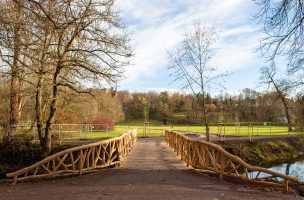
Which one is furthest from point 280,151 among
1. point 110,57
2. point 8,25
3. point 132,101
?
point 132,101

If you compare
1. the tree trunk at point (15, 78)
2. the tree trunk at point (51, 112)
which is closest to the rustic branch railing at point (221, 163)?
the tree trunk at point (51, 112)

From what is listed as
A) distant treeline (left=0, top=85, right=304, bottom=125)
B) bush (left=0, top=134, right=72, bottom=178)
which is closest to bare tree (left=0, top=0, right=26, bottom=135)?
bush (left=0, top=134, right=72, bottom=178)

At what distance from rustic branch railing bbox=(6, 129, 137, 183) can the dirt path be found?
487 mm

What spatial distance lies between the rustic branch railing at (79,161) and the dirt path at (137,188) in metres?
0.49

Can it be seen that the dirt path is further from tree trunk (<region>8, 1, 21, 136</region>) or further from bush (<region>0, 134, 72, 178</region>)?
bush (<region>0, 134, 72, 178</region>)

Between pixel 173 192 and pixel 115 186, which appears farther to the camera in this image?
pixel 115 186

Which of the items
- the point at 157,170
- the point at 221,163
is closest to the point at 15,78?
the point at 157,170

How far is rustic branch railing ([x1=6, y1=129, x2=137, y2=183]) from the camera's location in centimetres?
1099

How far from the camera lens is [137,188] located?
8.81m

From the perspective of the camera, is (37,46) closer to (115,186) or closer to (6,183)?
(6,183)

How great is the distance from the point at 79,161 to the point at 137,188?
3558 millimetres

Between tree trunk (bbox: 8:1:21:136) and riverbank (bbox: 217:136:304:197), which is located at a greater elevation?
tree trunk (bbox: 8:1:21:136)

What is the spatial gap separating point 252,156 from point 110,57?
15.8 metres

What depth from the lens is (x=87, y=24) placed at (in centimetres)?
1468
